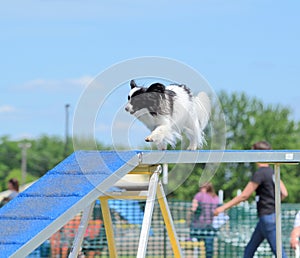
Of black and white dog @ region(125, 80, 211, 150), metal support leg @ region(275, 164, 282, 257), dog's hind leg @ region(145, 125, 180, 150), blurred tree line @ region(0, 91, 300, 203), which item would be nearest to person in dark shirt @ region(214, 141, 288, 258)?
metal support leg @ region(275, 164, 282, 257)

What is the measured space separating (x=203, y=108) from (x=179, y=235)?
7624 millimetres

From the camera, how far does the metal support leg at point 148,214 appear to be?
6.14 metres

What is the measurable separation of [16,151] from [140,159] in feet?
292

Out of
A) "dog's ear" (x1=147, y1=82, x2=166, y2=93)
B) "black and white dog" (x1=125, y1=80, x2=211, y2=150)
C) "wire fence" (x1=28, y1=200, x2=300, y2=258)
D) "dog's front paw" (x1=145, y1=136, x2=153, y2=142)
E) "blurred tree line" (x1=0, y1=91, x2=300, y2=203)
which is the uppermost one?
"blurred tree line" (x1=0, y1=91, x2=300, y2=203)

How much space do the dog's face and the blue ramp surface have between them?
1.23 ft

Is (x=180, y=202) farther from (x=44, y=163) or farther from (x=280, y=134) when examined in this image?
(x=44, y=163)

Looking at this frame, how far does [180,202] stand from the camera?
1523 centimetres

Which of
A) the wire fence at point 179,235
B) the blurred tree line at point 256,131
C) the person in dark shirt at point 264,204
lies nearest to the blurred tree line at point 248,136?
the blurred tree line at point 256,131

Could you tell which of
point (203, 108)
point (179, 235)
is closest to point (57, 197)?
point (203, 108)

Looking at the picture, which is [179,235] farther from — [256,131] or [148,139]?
[256,131]

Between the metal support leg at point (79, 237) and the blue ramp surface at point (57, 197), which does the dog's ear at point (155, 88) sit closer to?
the blue ramp surface at point (57, 197)

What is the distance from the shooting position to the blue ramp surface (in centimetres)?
565

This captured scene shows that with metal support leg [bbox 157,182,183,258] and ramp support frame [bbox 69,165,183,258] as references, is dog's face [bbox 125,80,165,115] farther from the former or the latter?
metal support leg [bbox 157,182,183,258]

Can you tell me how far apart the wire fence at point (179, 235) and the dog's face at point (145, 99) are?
7331 millimetres
